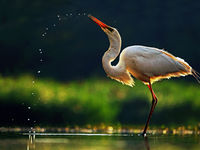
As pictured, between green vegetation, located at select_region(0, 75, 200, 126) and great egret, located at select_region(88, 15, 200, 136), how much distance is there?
1269mm

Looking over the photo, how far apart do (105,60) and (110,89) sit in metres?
2.68

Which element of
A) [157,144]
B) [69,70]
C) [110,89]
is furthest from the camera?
[69,70]

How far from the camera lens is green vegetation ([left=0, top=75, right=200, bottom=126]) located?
11.1 metres

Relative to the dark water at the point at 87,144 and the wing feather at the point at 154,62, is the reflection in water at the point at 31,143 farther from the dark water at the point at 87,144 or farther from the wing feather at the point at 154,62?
the wing feather at the point at 154,62

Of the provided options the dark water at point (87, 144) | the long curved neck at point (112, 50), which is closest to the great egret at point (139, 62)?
the long curved neck at point (112, 50)

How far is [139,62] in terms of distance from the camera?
33.3ft

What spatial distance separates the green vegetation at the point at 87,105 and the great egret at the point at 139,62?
127 centimetres

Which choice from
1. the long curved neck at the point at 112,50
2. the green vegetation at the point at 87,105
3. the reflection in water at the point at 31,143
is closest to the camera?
the reflection in water at the point at 31,143

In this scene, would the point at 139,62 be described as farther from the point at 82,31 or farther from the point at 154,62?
the point at 82,31

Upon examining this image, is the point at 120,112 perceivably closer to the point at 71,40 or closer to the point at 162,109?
the point at 162,109

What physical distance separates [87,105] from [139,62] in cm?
181

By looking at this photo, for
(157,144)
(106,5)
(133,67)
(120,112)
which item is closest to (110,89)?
(120,112)

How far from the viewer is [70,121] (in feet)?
36.9

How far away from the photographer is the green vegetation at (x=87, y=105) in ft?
36.4
